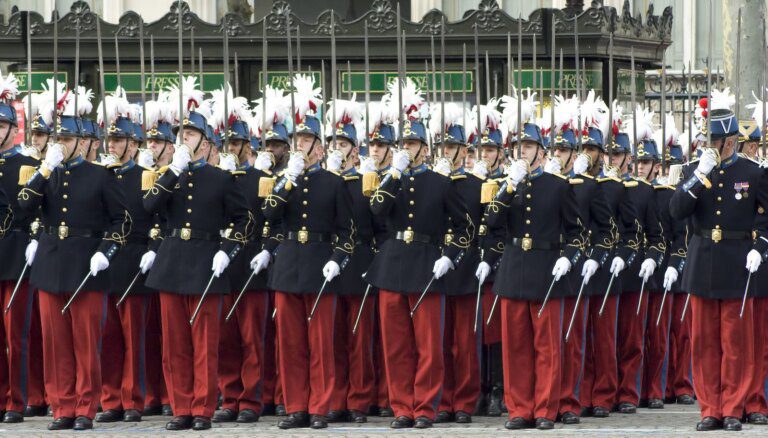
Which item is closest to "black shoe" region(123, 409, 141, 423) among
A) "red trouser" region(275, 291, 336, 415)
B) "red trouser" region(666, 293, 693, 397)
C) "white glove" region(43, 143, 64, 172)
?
"red trouser" region(275, 291, 336, 415)

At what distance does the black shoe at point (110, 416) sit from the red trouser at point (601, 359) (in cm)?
315

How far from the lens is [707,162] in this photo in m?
12.3

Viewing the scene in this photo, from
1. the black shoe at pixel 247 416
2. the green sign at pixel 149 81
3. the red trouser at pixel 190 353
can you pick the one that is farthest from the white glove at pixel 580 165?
the green sign at pixel 149 81

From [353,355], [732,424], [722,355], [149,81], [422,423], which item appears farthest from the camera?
[149,81]

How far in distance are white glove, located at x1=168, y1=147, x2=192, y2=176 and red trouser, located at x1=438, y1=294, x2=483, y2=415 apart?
6.36 feet

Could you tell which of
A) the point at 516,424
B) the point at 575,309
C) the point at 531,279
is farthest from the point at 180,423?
the point at 575,309

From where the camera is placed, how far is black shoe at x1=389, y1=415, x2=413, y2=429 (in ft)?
42.0

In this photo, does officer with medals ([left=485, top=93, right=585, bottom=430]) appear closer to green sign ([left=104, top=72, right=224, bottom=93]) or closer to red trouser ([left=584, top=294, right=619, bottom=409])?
red trouser ([left=584, top=294, right=619, bottom=409])

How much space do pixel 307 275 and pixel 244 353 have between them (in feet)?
3.16

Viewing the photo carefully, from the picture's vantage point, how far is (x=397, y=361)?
12930 millimetres

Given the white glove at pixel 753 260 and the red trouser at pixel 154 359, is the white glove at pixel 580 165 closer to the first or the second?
the white glove at pixel 753 260

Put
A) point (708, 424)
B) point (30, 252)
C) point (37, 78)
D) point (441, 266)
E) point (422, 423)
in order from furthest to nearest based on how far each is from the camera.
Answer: point (37, 78) → point (30, 252) → point (441, 266) → point (422, 423) → point (708, 424)

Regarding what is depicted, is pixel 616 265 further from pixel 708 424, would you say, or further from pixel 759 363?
pixel 708 424

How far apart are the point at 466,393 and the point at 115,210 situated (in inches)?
102
